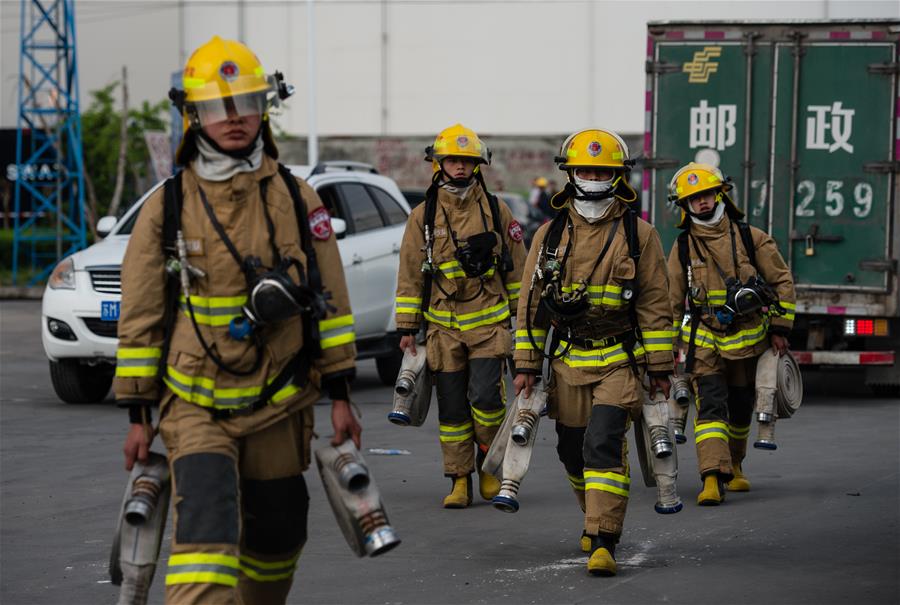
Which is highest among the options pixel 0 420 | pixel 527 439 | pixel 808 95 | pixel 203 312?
pixel 808 95

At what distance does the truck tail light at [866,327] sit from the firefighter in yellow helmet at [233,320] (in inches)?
373

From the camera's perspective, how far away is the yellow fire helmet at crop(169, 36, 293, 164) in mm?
5160

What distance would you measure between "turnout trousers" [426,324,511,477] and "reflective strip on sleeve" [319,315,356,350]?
3.85 m

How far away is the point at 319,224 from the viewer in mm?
5363

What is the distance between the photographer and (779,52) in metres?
14.0

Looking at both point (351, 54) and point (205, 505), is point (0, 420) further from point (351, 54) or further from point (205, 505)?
point (351, 54)

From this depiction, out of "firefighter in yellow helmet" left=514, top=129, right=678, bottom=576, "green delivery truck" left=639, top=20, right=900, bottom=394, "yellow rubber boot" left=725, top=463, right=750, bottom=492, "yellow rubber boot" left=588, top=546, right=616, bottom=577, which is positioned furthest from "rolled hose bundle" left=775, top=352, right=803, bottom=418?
"green delivery truck" left=639, top=20, right=900, bottom=394

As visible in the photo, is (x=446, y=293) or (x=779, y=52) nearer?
(x=446, y=293)

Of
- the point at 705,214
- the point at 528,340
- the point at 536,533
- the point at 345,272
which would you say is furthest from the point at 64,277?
the point at 528,340

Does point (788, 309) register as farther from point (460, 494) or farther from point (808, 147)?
point (808, 147)

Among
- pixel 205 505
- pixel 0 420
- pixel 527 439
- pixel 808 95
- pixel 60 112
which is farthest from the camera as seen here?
pixel 60 112

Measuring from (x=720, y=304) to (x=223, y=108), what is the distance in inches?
189

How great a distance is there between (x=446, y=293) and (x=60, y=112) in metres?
21.3

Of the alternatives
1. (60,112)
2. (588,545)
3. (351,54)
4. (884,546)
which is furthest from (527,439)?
(351,54)
